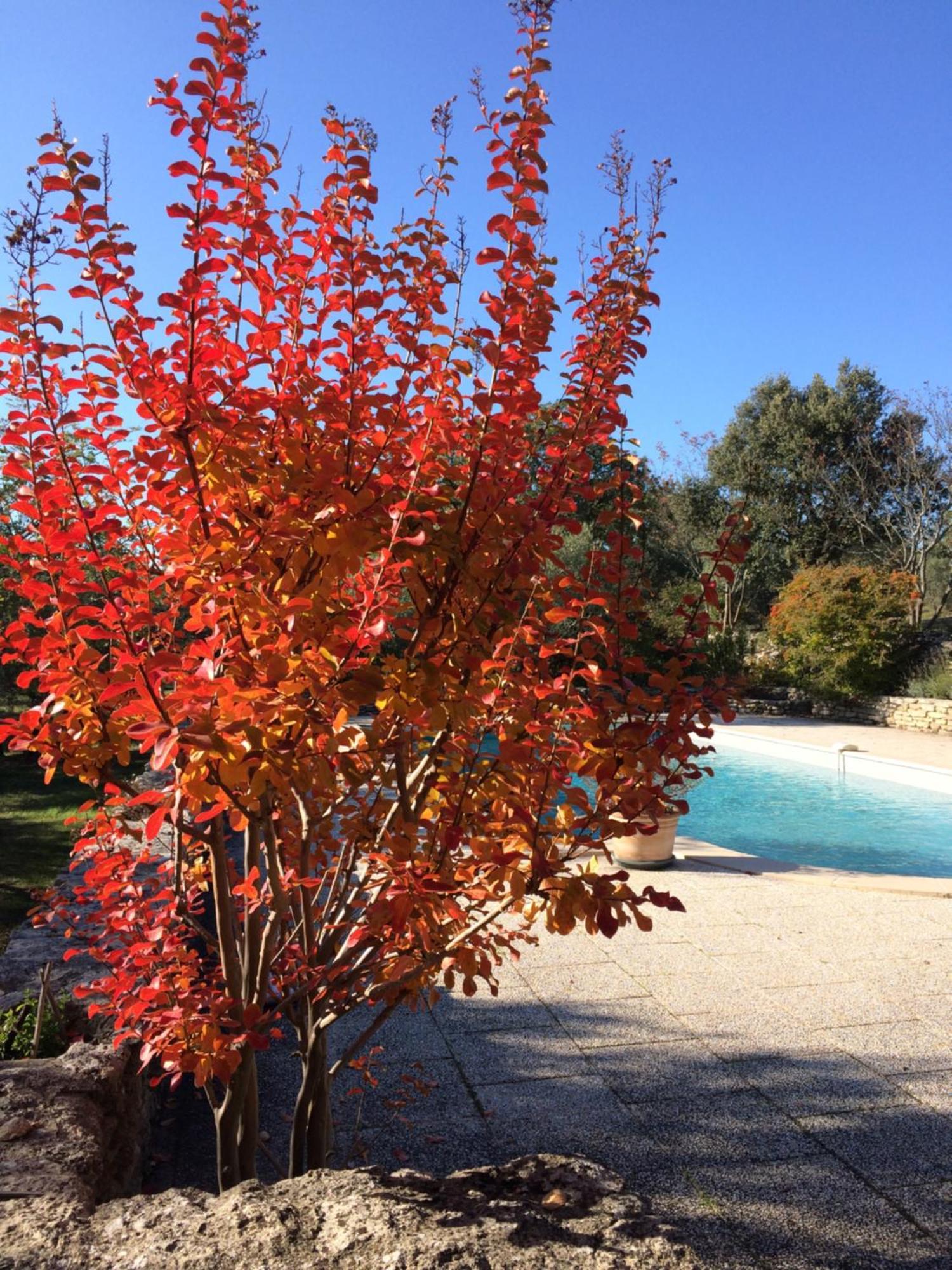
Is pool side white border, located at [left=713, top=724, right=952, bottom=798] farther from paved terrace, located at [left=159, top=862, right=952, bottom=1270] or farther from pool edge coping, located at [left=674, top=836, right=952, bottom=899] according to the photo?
paved terrace, located at [left=159, top=862, right=952, bottom=1270]

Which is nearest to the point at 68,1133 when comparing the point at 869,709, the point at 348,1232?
the point at 348,1232

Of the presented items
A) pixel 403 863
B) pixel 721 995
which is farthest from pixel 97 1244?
pixel 721 995

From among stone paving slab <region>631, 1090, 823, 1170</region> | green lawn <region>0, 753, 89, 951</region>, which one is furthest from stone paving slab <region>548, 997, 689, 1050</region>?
green lawn <region>0, 753, 89, 951</region>

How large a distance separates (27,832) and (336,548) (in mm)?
5717

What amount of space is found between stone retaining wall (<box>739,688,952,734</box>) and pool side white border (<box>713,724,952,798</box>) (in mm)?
639

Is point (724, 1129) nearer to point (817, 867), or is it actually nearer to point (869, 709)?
point (817, 867)

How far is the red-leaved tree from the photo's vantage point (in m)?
1.36

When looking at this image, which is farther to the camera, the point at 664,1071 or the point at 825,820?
the point at 825,820

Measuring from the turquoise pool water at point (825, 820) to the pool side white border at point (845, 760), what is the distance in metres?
0.11

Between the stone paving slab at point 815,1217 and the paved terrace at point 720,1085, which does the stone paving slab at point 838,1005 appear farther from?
the stone paving slab at point 815,1217

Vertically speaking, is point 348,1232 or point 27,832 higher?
point 348,1232

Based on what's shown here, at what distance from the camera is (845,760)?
36.6 feet

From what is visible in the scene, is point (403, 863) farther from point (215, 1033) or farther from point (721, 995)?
point (721, 995)

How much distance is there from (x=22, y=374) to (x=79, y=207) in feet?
Answer: 1.29
